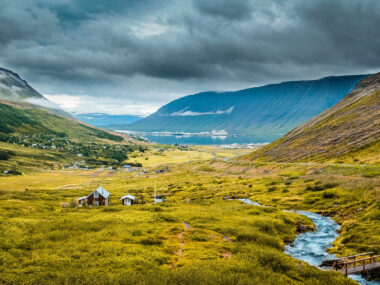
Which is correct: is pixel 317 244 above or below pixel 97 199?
above

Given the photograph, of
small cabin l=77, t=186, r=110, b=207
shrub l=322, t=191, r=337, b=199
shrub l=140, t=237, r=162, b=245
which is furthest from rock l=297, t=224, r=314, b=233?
small cabin l=77, t=186, r=110, b=207

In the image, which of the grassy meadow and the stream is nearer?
the grassy meadow

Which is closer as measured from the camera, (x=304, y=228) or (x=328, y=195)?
(x=304, y=228)

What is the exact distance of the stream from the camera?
140ft

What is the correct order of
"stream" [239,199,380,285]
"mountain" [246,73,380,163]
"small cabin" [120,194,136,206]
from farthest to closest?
"mountain" [246,73,380,163]
"small cabin" [120,194,136,206]
"stream" [239,199,380,285]

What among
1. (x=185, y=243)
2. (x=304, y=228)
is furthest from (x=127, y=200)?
(x=304, y=228)

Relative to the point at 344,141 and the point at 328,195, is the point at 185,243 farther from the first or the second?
the point at 344,141

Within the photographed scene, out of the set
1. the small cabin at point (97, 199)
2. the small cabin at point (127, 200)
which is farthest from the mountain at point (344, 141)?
the small cabin at point (97, 199)

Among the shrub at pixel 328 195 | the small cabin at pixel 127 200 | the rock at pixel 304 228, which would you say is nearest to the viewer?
the rock at pixel 304 228

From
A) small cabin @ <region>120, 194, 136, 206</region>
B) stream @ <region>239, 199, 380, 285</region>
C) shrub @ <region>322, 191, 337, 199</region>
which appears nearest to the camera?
stream @ <region>239, 199, 380, 285</region>

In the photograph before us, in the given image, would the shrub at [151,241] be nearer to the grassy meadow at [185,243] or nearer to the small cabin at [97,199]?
the grassy meadow at [185,243]

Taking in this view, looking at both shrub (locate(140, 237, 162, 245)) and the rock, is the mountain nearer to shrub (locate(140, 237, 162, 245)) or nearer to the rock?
the rock

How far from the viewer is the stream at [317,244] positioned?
42.8 metres

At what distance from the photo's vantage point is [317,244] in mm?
50156
